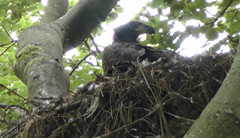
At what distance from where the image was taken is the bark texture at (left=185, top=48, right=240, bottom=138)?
3.56 feet

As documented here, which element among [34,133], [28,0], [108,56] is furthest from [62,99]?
[28,0]

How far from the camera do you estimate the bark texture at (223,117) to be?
108cm

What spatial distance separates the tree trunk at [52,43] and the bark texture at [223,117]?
3.64 feet

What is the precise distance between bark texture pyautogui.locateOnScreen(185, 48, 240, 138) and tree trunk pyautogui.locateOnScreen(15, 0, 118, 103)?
3.64 feet

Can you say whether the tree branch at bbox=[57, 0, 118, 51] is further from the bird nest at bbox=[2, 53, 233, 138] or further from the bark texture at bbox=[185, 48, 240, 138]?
the bark texture at bbox=[185, 48, 240, 138]

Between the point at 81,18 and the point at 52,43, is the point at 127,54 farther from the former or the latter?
the point at 81,18

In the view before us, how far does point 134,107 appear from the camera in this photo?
177 cm

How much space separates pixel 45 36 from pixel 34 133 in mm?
1479

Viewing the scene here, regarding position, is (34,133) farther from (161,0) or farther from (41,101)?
(161,0)

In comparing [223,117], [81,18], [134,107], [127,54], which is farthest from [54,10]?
[223,117]

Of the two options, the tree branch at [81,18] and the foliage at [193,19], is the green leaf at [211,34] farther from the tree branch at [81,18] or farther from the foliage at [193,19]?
the tree branch at [81,18]

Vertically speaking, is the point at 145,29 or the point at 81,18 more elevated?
the point at 81,18

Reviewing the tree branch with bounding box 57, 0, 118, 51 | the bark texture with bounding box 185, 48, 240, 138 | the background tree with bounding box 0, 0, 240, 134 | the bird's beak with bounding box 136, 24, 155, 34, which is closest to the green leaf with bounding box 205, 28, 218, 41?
the background tree with bounding box 0, 0, 240, 134

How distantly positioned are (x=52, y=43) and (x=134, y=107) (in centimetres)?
150
